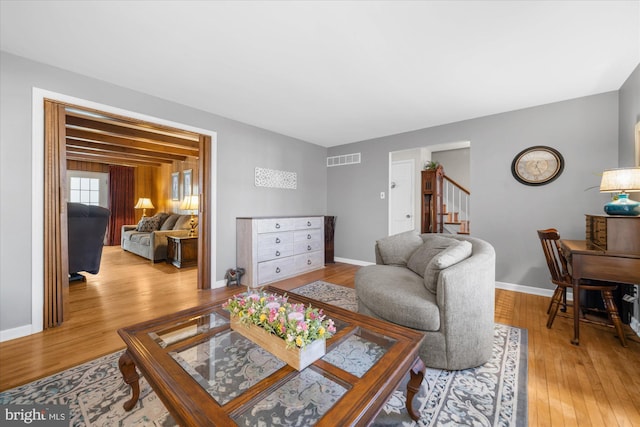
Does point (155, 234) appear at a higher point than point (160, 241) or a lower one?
higher

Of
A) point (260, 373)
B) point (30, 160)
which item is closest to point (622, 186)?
point (260, 373)

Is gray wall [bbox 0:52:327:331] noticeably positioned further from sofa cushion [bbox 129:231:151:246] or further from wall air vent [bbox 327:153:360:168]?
sofa cushion [bbox 129:231:151:246]

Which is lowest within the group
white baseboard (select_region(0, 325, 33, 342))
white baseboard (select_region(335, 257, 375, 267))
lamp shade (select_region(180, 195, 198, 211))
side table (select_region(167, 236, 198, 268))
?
white baseboard (select_region(0, 325, 33, 342))

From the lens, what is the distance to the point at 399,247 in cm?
268

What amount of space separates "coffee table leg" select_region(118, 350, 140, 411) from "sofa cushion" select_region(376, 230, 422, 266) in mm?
2178

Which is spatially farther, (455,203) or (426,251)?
(455,203)

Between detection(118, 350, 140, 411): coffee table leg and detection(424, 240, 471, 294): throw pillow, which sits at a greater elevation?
detection(424, 240, 471, 294): throw pillow

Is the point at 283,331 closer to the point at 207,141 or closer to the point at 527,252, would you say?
the point at 207,141

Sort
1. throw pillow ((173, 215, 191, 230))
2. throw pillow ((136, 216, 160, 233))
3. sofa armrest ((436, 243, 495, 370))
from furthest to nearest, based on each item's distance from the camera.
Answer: throw pillow ((136, 216, 160, 233))
throw pillow ((173, 215, 191, 230))
sofa armrest ((436, 243, 495, 370))

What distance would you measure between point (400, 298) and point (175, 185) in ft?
22.3

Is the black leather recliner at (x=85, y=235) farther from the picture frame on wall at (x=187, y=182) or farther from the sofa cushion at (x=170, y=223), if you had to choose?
the picture frame on wall at (x=187, y=182)

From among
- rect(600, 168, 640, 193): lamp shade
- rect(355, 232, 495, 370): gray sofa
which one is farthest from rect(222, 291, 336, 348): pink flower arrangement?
rect(600, 168, 640, 193): lamp shade

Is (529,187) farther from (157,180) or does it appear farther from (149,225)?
(157,180)

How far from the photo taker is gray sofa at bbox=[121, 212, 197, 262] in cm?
498
